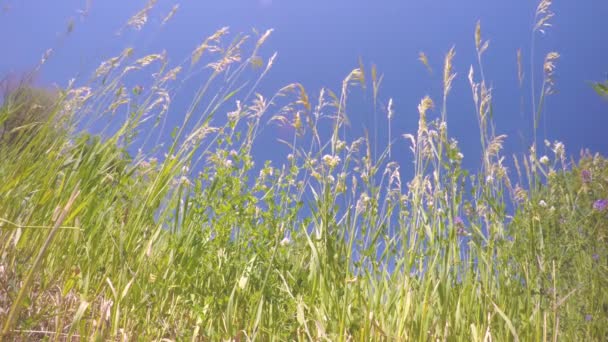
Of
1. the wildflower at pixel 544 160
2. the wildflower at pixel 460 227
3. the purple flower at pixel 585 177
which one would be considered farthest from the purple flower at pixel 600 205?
the wildflower at pixel 460 227

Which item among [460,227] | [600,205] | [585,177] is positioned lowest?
[460,227]

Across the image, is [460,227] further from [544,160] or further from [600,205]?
[544,160]

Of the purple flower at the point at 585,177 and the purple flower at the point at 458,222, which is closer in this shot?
the purple flower at the point at 458,222

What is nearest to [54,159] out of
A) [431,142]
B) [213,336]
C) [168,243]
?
[168,243]

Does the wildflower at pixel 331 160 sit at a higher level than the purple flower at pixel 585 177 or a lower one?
lower

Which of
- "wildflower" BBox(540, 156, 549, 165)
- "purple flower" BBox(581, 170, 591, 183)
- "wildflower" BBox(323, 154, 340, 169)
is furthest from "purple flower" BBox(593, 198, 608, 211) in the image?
"wildflower" BBox(323, 154, 340, 169)

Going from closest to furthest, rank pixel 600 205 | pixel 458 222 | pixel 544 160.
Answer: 1. pixel 458 222
2. pixel 600 205
3. pixel 544 160

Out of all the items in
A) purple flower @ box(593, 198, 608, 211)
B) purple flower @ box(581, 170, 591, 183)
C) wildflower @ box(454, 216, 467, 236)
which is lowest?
wildflower @ box(454, 216, 467, 236)

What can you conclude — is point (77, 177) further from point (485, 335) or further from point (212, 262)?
point (485, 335)

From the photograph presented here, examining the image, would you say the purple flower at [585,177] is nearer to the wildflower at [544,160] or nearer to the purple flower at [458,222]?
the wildflower at [544,160]

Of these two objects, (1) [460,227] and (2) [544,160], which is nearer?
(1) [460,227]

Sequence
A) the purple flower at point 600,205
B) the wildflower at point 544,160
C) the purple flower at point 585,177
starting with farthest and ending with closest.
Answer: the wildflower at point 544,160
the purple flower at point 585,177
the purple flower at point 600,205

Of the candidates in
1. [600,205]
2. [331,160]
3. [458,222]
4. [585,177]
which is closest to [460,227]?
[458,222]

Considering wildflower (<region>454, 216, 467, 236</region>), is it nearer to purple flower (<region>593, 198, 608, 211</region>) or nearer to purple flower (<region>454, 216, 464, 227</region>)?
purple flower (<region>454, 216, 464, 227</region>)
